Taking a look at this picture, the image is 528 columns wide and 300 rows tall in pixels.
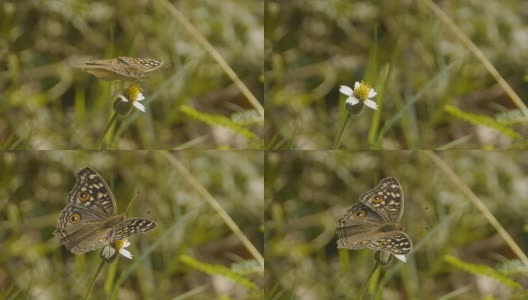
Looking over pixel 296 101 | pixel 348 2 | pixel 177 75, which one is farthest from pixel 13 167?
pixel 348 2

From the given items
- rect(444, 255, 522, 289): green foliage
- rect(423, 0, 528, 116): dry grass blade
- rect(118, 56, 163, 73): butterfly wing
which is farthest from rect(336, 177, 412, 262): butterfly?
rect(118, 56, 163, 73): butterfly wing

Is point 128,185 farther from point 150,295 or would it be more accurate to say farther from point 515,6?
point 515,6

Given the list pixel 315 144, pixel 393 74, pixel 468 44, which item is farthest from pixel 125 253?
pixel 468 44

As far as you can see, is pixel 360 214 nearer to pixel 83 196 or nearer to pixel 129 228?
pixel 129 228

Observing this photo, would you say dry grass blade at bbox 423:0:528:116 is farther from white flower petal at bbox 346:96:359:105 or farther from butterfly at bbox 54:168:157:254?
butterfly at bbox 54:168:157:254

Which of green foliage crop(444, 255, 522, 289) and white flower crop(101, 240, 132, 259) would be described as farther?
green foliage crop(444, 255, 522, 289)

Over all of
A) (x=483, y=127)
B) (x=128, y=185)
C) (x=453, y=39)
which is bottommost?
(x=128, y=185)
